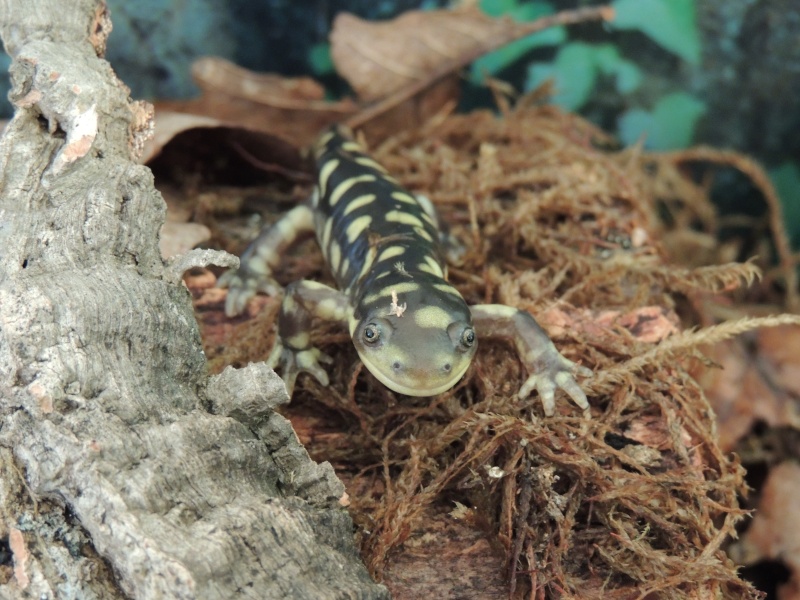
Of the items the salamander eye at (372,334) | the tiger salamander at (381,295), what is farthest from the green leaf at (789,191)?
the salamander eye at (372,334)

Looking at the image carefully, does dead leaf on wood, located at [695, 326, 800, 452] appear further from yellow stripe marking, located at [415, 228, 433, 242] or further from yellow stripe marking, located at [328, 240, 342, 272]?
yellow stripe marking, located at [328, 240, 342, 272]

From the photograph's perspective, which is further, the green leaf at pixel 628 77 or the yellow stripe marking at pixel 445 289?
the green leaf at pixel 628 77

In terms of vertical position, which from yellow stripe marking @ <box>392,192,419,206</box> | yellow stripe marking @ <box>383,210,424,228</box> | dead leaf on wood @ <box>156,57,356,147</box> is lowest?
yellow stripe marking @ <box>383,210,424,228</box>

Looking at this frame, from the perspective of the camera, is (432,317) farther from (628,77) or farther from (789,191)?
(789,191)

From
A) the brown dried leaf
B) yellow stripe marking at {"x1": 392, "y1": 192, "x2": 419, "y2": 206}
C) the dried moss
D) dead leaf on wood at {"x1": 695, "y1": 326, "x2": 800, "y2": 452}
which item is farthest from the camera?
the brown dried leaf

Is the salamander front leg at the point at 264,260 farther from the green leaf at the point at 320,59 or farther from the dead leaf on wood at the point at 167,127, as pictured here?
the green leaf at the point at 320,59

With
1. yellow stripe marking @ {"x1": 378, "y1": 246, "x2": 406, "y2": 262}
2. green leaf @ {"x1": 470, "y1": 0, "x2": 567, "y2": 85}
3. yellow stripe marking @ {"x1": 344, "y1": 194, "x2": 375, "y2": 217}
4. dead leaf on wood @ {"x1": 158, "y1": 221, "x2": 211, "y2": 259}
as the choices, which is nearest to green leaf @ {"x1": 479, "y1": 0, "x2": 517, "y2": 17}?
green leaf @ {"x1": 470, "y1": 0, "x2": 567, "y2": 85}
